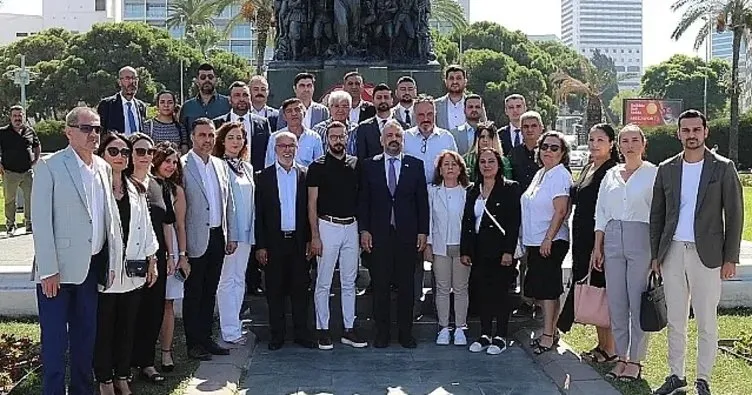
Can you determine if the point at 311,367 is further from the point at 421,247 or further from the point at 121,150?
the point at 121,150

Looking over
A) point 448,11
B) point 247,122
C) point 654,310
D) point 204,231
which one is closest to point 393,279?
point 204,231

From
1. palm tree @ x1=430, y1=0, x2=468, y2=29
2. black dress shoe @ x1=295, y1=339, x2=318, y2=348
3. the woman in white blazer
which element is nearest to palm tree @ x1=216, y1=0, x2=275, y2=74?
palm tree @ x1=430, y1=0, x2=468, y2=29

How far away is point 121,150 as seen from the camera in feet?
19.7

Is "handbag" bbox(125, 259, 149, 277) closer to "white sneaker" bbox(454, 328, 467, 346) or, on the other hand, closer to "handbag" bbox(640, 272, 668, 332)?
"white sneaker" bbox(454, 328, 467, 346)

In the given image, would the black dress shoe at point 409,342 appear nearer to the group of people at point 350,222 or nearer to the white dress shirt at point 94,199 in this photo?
the group of people at point 350,222

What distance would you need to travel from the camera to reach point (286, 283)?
8266mm

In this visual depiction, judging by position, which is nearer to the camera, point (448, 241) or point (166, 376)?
point (166, 376)

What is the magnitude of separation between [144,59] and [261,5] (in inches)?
1040

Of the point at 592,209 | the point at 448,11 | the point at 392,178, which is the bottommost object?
the point at 592,209

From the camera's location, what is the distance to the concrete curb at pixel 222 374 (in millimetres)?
6801

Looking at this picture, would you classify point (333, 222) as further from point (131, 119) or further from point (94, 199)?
point (94, 199)

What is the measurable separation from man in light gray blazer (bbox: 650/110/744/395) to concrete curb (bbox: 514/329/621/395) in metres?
0.47

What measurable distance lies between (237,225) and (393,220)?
4.62 ft

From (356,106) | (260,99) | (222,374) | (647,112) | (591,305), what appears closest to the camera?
(222,374)
